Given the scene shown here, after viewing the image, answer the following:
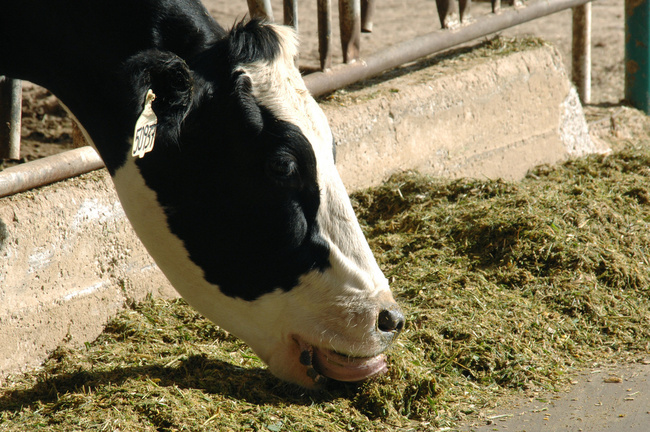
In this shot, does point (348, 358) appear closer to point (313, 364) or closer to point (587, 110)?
point (313, 364)

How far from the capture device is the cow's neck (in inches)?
86.0

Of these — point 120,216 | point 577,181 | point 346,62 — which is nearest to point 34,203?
point 120,216

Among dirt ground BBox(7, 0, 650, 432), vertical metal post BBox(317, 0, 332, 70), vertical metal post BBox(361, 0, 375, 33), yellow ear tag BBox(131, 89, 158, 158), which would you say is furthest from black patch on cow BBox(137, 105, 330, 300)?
vertical metal post BBox(361, 0, 375, 33)

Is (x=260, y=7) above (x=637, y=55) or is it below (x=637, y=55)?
above

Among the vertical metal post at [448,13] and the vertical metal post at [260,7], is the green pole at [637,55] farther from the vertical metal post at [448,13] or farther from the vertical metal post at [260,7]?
the vertical metal post at [260,7]

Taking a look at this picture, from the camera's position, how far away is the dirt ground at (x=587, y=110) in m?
2.61

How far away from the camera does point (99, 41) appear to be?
86.3 inches

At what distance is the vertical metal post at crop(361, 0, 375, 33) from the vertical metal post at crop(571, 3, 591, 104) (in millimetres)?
2391

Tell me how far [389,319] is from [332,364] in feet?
0.74

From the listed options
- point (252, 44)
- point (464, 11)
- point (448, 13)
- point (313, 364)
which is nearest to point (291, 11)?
point (448, 13)

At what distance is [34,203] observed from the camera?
2990 mm

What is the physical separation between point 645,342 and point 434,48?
234 cm

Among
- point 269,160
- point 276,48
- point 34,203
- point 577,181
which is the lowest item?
Answer: point 577,181

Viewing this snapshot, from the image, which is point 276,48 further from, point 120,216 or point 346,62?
point 346,62
